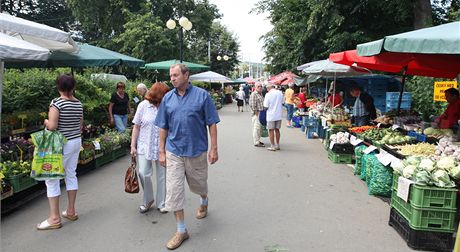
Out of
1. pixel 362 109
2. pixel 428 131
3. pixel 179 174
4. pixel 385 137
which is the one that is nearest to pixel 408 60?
pixel 428 131

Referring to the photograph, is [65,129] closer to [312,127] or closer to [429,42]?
[429,42]

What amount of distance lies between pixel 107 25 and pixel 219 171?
2844 cm

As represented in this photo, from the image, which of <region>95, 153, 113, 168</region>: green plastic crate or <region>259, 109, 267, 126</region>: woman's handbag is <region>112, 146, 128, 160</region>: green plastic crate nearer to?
<region>95, 153, 113, 168</region>: green plastic crate

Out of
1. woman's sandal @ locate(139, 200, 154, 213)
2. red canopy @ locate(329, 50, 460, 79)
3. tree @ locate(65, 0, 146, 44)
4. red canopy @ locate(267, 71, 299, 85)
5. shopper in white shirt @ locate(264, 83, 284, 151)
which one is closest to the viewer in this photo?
woman's sandal @ locate(139, 200, 154, 213)

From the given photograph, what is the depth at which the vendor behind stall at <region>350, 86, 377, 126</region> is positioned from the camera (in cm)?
968

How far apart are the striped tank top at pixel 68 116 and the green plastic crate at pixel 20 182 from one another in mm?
1358

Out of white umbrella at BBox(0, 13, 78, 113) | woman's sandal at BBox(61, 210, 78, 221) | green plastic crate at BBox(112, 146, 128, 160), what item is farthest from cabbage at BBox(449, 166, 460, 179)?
green plastic crate at BBox(112, 146, 128, 160)

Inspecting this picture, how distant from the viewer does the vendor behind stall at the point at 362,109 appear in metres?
9.68

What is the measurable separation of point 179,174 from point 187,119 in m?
0.63

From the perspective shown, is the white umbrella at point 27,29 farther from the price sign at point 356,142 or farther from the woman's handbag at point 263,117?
the price sign at point 356,142

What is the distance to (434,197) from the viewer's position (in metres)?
4.19

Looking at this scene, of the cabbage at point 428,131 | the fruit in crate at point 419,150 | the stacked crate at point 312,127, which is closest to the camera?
the fruit in crate at point 419,150

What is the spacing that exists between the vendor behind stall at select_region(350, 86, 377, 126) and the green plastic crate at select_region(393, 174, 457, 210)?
5.64 m

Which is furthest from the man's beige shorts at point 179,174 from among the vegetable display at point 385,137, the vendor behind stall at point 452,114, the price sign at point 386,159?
the vendor behind stall at point 452,114
